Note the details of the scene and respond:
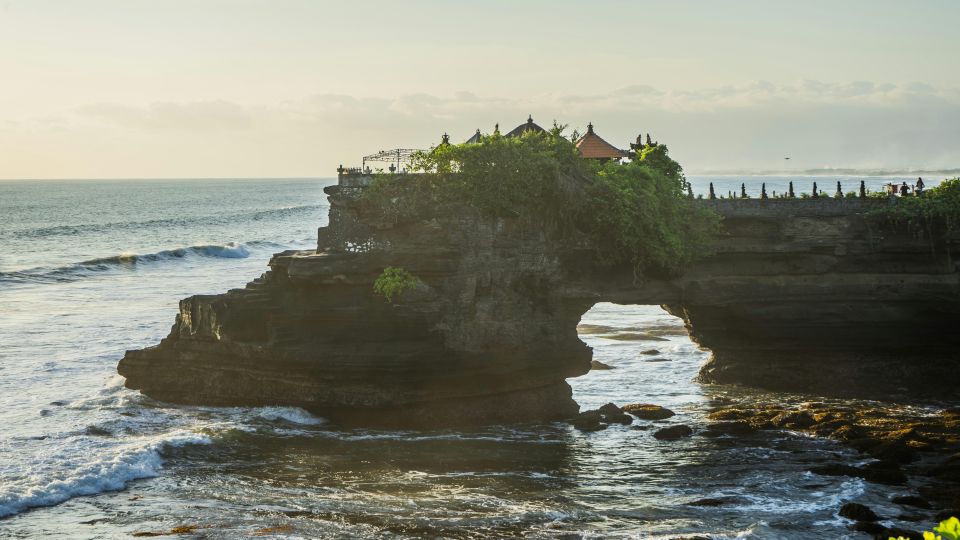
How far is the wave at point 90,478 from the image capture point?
24.6 metres

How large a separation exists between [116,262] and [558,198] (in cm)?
4927

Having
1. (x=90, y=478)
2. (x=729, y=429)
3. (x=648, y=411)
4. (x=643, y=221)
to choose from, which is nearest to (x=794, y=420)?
(x=729, y=429)

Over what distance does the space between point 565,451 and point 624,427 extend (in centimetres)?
347

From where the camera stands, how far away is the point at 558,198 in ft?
112

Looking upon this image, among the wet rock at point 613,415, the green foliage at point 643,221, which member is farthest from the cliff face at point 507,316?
the wet rock at point 613,415

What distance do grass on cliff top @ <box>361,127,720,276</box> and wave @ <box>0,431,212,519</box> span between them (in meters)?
9.89

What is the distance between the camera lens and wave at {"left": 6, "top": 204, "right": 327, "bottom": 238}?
328 ft

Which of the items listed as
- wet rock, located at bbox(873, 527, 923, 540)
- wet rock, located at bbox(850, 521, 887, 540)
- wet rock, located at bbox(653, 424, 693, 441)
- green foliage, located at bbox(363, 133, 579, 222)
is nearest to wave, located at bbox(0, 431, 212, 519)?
green foliage, located at bbox(363, 133, 579, 222)

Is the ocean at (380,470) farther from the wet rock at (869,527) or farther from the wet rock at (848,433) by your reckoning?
the wet rock at (848,433)

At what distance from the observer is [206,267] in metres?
75.0

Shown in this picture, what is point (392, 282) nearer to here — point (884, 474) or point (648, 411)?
point (648, 411)

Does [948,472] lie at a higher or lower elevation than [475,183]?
lower

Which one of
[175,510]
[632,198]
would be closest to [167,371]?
[175,510]

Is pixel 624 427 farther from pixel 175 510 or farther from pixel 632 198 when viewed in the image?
pixel 175 510
